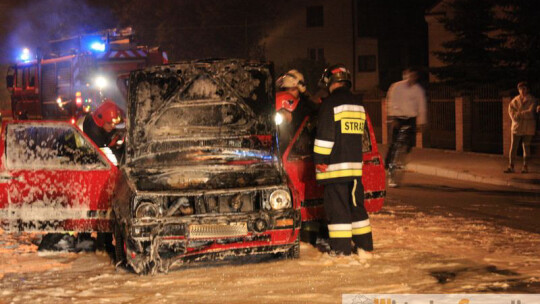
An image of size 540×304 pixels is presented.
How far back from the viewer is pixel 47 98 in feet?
84.6

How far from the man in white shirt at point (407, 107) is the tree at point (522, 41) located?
13.9m

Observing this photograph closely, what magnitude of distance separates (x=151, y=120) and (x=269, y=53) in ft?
168

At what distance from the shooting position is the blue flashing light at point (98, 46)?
78.1 feet

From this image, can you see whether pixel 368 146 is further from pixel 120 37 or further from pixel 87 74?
pixel 120 37

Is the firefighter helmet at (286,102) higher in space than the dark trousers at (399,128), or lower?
higher

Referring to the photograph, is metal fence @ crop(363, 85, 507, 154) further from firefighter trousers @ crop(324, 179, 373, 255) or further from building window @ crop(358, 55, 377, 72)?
building window @ crop(358, 55, 377, 72)

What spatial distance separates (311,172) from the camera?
8.91 m

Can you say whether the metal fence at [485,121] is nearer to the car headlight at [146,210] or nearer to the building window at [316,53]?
the car headlight at [146,210]

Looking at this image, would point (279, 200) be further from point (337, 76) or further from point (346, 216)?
point (337, 76)

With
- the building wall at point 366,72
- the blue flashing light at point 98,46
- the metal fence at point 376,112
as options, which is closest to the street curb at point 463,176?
the blue flashing light at point 98,46

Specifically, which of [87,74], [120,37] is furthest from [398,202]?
[120,37]

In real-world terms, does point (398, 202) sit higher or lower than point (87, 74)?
lower

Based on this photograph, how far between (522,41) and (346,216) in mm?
21608

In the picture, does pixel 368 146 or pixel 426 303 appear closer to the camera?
pixel 426 303
